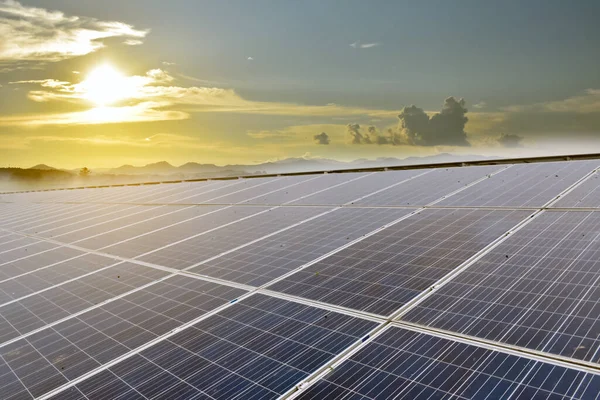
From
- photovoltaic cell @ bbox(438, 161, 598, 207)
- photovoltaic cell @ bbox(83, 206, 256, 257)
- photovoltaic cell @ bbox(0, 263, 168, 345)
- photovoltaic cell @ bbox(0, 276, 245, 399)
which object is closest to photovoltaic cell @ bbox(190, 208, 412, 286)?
photovoltaic cell @ bbox(0, 276, 245, 399)

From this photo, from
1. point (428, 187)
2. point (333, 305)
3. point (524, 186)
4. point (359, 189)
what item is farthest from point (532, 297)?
point (359, 189)

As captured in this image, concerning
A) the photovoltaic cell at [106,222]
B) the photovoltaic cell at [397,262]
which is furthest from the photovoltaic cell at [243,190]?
the photovoltaic cell at [397,262]

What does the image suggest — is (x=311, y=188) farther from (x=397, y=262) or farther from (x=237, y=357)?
(x=237, y=357)

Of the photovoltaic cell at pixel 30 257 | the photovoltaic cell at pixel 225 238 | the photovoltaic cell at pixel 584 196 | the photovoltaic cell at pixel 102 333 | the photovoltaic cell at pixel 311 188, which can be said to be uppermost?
the photovoltaic cell at pixel 584 196

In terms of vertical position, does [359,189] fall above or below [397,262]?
above

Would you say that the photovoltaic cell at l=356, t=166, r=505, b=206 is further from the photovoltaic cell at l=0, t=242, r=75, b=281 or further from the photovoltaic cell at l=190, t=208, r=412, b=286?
the photovoltaic cell at l=0, t=242, r=75, b=281

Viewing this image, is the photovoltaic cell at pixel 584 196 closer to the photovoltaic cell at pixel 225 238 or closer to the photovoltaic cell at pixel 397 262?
the photovoltaic cell at pixel 397 262
